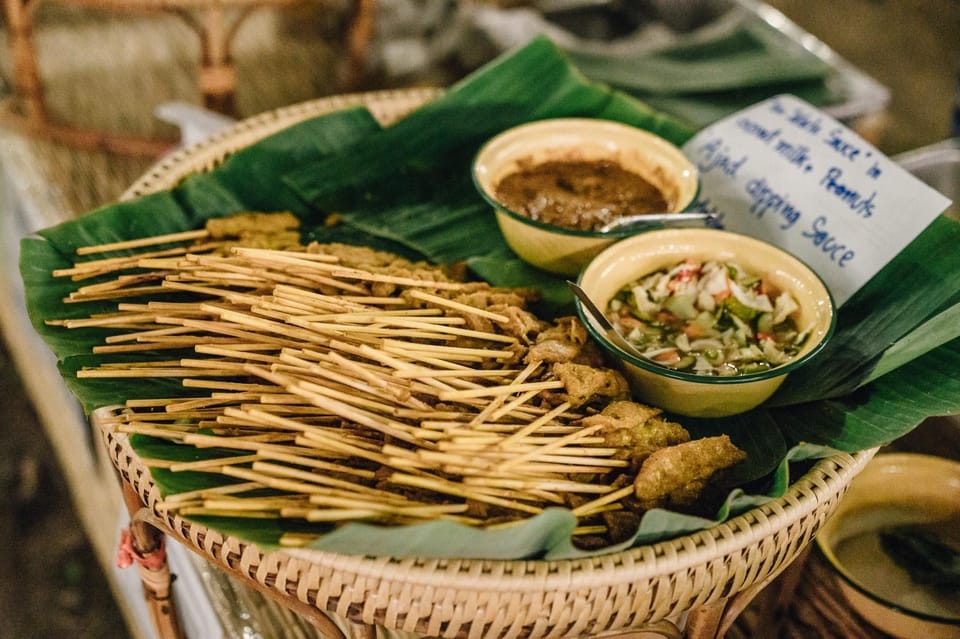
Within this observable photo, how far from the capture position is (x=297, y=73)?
378 centimetres

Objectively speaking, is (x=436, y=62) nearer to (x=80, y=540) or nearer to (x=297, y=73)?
(x=297, y=73)

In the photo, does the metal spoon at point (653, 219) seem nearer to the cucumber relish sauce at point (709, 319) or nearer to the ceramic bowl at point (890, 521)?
the cucumber relish sauce at point (709, 319)

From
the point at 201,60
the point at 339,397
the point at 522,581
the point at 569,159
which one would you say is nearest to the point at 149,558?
the point at 339,397

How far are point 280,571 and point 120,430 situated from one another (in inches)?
14.9

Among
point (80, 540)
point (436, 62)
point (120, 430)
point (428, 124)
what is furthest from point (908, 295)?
point (80, 540)

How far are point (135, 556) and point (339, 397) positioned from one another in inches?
26.7

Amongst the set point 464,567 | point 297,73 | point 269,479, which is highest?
point 297,73

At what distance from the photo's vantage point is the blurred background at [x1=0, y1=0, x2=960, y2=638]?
2939 mm

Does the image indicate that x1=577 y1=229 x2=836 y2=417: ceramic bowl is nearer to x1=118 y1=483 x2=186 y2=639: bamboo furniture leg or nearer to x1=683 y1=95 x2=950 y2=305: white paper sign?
x1=683 y1=95 x2=950 y2=305: white paper sign

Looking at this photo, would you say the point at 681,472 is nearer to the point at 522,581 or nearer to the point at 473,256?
the point at 522,581

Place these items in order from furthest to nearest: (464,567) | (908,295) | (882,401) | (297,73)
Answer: (297,73) < (908,295) < (882,401) < (464,567)

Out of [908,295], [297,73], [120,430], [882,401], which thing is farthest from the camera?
[297,73]

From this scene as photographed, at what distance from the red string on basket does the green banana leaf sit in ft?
1.28

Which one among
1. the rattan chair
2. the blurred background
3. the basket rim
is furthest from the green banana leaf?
the rattan chair
